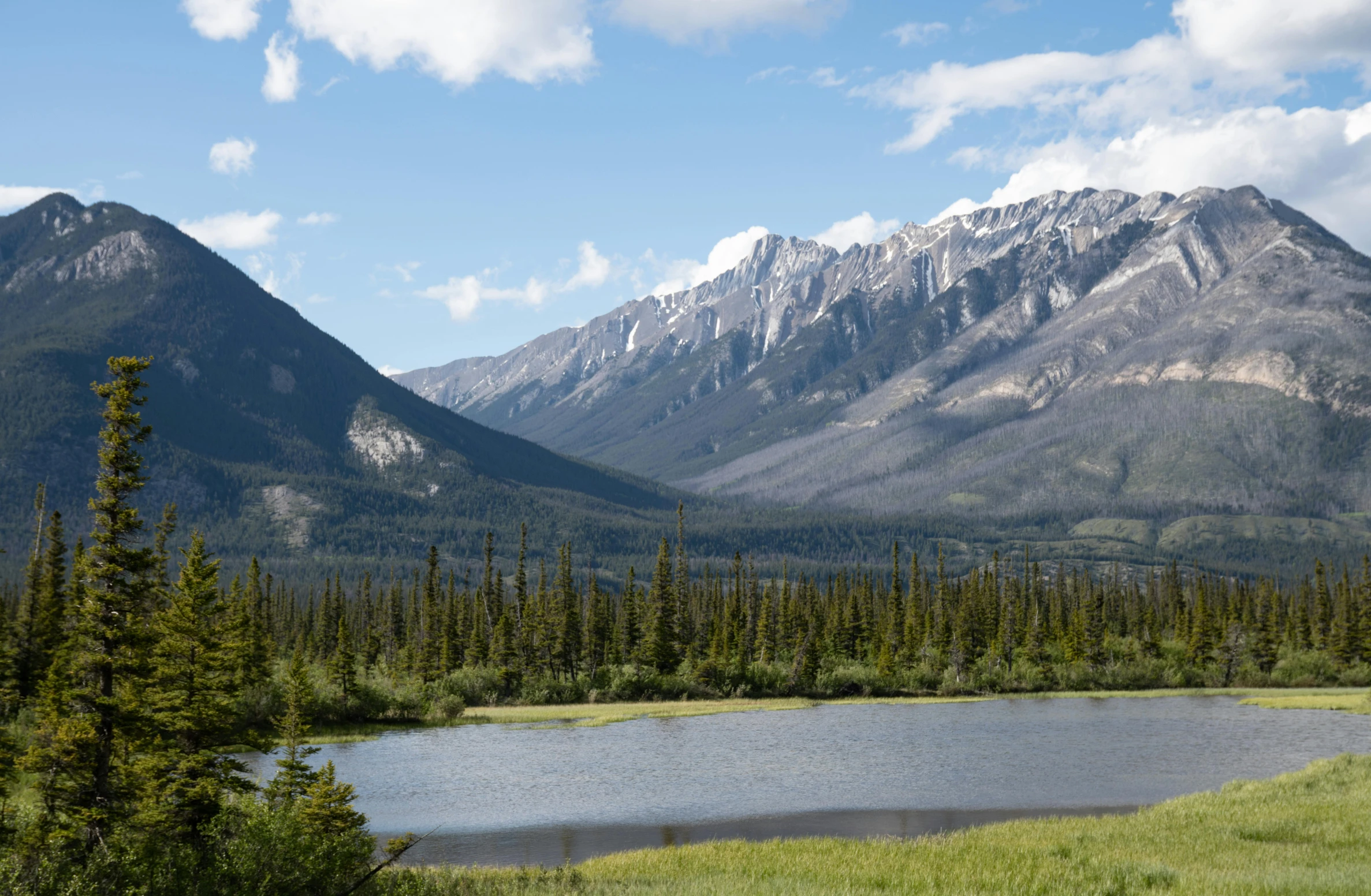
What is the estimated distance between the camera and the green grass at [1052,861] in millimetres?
24516

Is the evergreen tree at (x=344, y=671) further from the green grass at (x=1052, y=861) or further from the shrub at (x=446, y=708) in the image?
the green grass at (x=1052, y=861)

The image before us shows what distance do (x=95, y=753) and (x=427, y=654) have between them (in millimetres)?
76883

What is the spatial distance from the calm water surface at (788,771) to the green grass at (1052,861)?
601cm

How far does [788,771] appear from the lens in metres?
56.5

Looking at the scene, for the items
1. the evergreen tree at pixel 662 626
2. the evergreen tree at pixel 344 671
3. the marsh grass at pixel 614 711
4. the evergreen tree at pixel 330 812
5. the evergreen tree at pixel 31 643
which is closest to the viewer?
the evergreen tree at pixel 330 812

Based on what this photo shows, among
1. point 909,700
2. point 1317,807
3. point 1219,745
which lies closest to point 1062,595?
point 909,700

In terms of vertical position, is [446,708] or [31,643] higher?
[31,643]

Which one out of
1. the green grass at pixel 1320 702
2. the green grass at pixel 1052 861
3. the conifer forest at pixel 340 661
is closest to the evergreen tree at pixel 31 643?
the conifer forest at pixel 340 661

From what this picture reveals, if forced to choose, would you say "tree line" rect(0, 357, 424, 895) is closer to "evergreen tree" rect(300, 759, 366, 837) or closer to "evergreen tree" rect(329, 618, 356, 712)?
"evergreen tree" rect(300, 759, 366, 837)

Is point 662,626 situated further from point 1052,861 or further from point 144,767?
point 1052,861

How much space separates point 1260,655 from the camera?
12206 centimetres

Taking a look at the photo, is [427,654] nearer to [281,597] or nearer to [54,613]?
[54,613]

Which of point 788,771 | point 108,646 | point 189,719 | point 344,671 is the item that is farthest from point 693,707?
point 108,646

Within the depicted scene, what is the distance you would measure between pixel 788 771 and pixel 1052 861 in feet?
97.1
